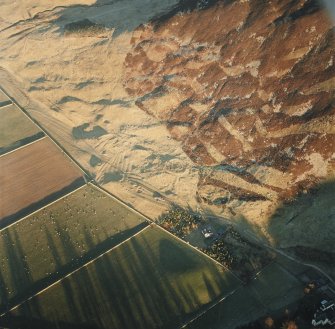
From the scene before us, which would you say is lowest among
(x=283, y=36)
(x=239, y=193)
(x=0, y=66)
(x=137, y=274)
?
(x=137, y=274)

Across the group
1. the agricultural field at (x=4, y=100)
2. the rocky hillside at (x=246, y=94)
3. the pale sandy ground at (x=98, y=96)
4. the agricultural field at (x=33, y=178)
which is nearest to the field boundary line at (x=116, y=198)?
the pale sandy ground at (x=98, y=96)

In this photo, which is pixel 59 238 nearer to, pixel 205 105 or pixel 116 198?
pixel 116 198

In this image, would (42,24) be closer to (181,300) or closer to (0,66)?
(0,66)

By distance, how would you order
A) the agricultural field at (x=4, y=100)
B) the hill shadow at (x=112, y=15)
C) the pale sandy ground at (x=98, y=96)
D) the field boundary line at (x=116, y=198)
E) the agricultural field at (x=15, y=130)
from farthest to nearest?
the hill shadow at (x=112, y=15), the agricultural field at (x=4, y=100), the agricultural field at (x=15, y=130), the pale sandy ground at (x=98, y=96), the field boundary line at (x=116, y=198)

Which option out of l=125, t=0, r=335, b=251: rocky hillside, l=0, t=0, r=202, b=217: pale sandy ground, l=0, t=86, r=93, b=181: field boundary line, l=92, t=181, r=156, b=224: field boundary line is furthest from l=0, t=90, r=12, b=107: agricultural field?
l=92, t=181, r=156, b=224: field boundary line

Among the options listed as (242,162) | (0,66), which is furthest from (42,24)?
(242,162)

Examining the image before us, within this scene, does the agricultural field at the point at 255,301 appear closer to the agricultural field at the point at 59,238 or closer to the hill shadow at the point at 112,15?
the agricultural field at the point at 59,238

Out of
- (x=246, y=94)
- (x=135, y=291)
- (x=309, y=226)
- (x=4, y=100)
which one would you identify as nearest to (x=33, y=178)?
(x=4, y=100)
